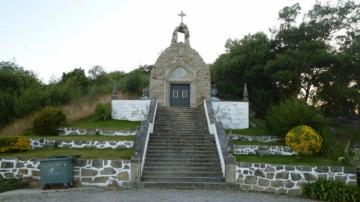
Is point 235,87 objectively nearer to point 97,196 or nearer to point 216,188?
point 216,188

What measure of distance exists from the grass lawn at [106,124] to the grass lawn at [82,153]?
4422 millimetres

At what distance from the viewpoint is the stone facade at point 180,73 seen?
81.4 ft

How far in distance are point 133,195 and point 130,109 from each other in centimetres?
1196

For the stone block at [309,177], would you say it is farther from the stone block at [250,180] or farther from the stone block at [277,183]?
the stone block at [250,180]

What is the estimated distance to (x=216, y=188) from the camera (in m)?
13.7

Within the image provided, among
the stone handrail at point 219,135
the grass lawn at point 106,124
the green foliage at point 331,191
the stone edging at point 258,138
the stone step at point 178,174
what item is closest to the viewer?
the green foliage at point 331,191

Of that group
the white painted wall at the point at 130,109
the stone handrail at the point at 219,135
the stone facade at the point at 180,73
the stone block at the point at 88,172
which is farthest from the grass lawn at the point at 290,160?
the stone facade at the point at 180,73

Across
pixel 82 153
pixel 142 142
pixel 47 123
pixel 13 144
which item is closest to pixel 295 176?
pixel 142 142

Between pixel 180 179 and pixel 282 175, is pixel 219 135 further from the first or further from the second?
pixel 282 175

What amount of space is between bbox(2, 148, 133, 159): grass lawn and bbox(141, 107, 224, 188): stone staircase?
1.03 meters

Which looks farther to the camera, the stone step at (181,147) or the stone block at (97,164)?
the stone step at (181,147)

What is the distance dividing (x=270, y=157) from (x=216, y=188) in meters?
3.71

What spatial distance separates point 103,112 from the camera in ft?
78.9

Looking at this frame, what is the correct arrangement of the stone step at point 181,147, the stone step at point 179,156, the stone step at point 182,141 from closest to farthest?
the stone step at point 179,156
the stone step at point 181,147
the stone step at point 182,141
